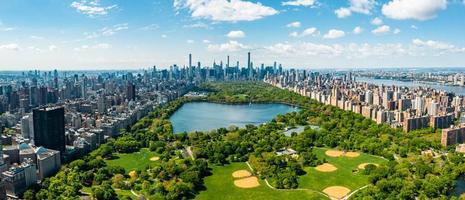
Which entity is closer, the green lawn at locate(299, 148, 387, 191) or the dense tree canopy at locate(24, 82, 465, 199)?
the dense tree canopy at locate(24, 82, 465, 199)

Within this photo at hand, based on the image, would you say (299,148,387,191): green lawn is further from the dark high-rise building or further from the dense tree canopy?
the dark high-rise building

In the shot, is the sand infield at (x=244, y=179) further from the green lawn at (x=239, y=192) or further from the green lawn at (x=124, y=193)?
the green lawn at (x=124, y=193)

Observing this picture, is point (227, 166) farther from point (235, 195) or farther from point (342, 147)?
point (342, 147)

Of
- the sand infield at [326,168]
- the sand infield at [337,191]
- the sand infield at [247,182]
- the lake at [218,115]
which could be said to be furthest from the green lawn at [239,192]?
the lake at [218,115]

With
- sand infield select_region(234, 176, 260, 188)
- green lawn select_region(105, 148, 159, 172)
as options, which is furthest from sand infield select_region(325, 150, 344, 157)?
green lawn select_region(105, 148, 159, 172)

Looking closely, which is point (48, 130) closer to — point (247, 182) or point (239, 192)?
point (247, 182)

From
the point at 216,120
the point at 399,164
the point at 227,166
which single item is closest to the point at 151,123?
the point at 216,120

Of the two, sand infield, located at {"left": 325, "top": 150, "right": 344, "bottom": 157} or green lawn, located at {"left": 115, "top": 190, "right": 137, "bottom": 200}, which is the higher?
sand infield, located at {"left": 325, "top": 150, "right": 344, "bottom": 157}
